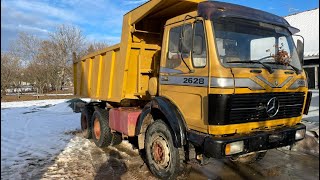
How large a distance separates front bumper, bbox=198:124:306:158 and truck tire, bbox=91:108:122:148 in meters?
3.73

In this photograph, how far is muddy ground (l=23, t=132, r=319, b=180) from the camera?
545 cm

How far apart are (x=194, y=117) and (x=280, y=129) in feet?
4.63

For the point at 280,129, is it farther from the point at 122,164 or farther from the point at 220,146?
the point at 122,164

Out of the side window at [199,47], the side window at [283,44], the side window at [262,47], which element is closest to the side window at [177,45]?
the side window at [199,47]

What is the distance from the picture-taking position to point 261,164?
6.11 m

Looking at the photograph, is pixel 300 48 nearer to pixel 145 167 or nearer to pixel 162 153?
pixel 162 153

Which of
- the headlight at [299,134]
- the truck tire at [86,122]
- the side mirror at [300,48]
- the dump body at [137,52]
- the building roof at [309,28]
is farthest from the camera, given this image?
the building roof at [309,28]

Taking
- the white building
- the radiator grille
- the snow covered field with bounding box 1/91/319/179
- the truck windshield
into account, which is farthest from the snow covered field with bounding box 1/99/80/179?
the white building

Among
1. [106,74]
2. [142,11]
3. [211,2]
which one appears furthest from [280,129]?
[106,74]

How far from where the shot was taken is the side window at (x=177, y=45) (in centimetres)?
474

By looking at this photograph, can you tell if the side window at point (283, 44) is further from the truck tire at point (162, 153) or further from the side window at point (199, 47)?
the truck tire at point (162, 153)

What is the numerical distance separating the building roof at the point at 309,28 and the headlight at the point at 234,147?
1138cm

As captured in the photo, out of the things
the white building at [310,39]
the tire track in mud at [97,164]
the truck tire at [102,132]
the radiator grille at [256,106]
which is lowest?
the tire track in mud at [97,164]

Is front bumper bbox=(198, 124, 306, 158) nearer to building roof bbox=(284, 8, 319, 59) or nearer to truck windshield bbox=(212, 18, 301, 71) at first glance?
truck windshield bbox=(212, 18, 301, 71)
